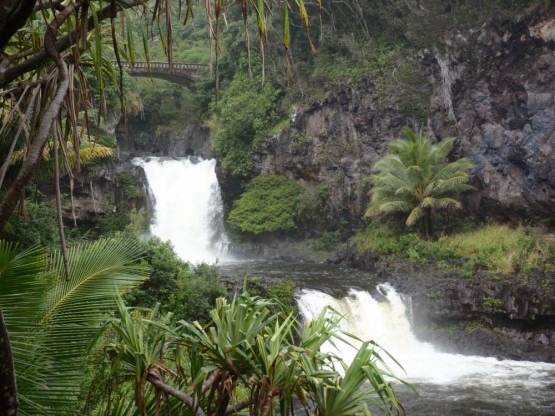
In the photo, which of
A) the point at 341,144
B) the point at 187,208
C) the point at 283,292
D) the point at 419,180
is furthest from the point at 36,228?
the point at 341,144

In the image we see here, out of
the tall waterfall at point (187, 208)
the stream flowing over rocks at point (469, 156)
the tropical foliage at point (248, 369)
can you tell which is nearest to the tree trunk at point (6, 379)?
the tropical foliage at point (248, 369)

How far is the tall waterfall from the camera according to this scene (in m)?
23.6

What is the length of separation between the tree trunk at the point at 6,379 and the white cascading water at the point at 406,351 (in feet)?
32.9

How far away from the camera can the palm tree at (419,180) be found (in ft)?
58.4

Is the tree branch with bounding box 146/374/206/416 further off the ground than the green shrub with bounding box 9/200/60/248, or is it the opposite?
the green shrub with bounding box 9/200/60/248

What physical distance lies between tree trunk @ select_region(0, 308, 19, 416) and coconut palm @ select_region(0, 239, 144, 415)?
0.34m

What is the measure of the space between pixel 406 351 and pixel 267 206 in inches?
408

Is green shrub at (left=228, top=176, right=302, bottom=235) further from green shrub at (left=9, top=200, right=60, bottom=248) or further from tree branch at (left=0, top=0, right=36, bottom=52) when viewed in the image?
tree branch at (left=0, top=0, right=36, bottom=52)

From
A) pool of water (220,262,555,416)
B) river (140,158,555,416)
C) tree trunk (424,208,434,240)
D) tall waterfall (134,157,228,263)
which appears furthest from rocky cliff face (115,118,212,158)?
tree trunk (424,208,434,240)

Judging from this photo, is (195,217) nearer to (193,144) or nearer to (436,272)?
(193,144)

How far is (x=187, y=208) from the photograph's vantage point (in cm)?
2417

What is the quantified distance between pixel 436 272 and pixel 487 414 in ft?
21.1

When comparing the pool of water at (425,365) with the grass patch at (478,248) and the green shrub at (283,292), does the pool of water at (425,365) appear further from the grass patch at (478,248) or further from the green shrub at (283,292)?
the grass patch at (478,248)

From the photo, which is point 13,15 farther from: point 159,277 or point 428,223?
point 428,223
